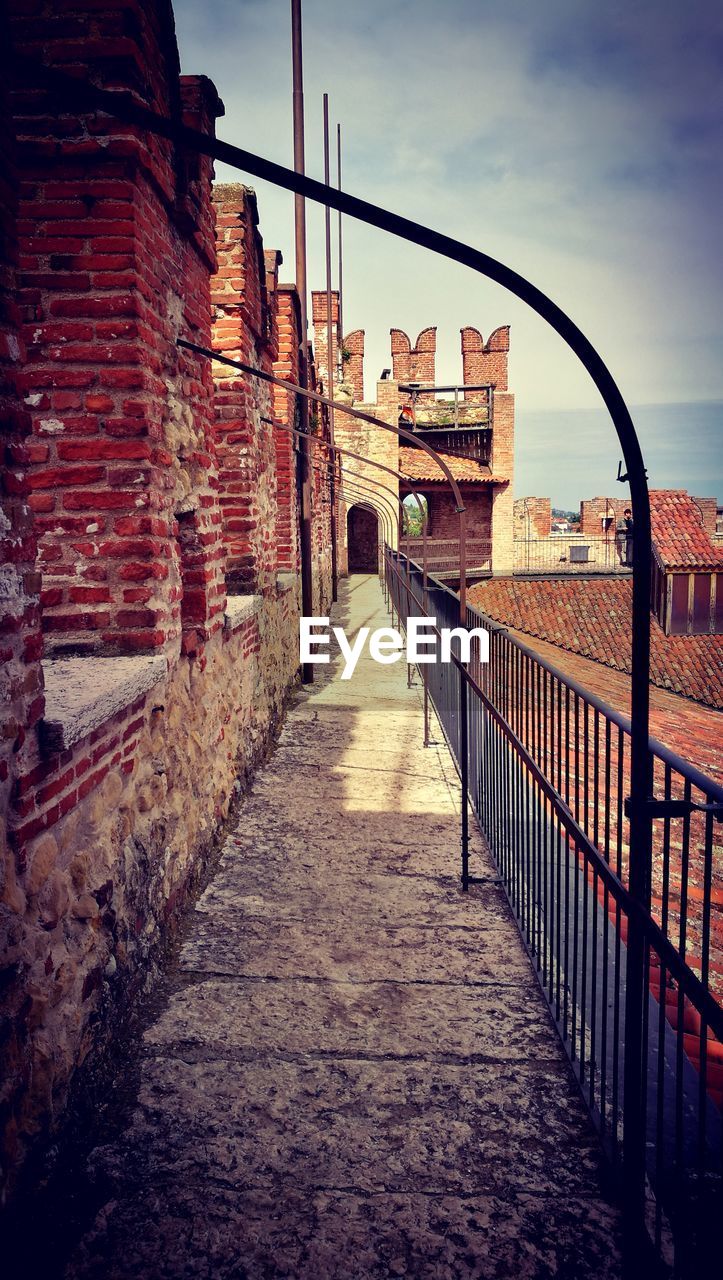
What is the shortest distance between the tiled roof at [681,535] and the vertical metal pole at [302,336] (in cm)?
1329

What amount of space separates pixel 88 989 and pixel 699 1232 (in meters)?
1.54

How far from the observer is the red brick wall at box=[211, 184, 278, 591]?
482cm

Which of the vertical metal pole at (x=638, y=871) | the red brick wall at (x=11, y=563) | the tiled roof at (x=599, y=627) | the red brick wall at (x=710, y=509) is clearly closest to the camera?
the vertical metal pole at (x=638, y=871)

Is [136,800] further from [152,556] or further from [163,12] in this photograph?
[163,12]

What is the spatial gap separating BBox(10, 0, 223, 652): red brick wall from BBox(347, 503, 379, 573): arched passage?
2570 cm

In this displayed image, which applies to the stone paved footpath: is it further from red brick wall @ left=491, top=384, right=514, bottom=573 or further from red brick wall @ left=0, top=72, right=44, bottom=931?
red brick wall @ left=491, top=384, right=514, bottom=573

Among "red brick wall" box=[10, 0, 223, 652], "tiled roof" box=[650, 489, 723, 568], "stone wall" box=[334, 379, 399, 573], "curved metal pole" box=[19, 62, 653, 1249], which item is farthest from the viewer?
"stone wall" box=[334, 379, 399, 573]

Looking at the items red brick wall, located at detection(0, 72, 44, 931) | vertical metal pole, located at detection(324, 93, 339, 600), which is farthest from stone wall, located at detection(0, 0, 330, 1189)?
vertical metal pole, located at detection(324, 93, 339, 600)

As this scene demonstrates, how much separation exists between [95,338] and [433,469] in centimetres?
2428

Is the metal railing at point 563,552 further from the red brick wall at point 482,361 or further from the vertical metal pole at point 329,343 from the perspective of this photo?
the vertical metal pole at point 329,343

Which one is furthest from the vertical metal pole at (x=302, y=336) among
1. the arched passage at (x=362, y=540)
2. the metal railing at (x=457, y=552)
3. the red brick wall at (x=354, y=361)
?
the arched passage at (x=362, y=540)

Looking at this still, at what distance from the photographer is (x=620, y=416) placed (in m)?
1.40

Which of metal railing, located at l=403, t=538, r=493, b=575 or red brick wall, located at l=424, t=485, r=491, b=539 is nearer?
metal railing, located at l=403, t=538, r=493, b=575

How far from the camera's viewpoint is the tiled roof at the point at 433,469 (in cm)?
2536
